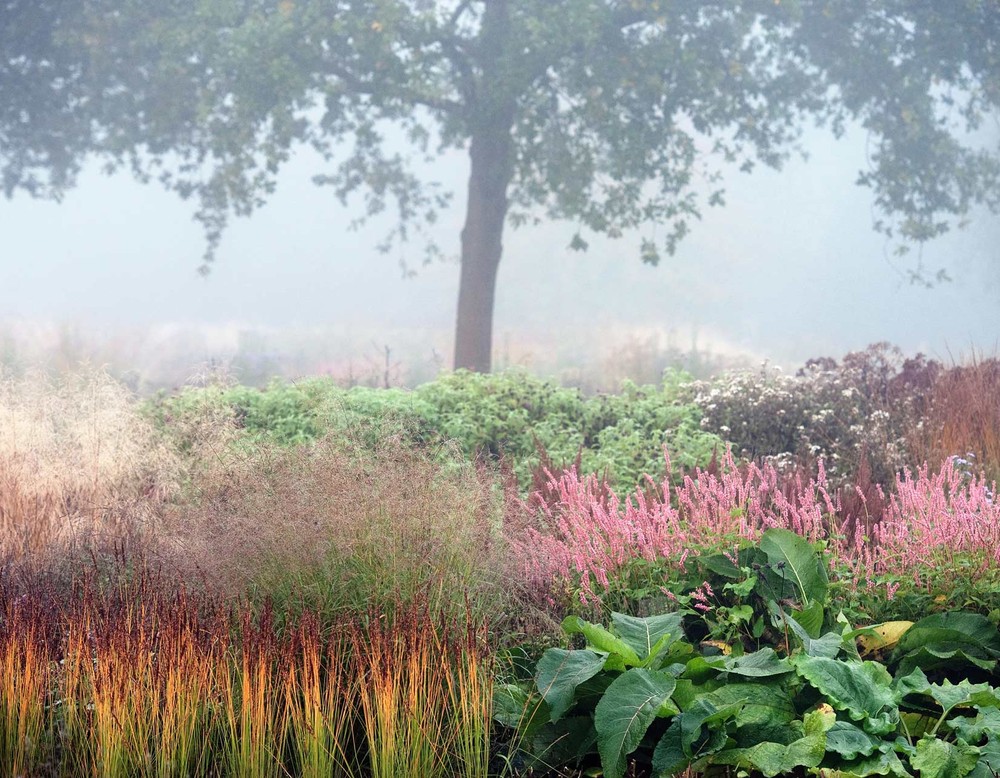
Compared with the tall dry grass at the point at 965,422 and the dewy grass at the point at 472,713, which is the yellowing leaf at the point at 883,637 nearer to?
the dewy grass at the point at 472,713

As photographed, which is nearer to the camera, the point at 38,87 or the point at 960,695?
the point at 960,695

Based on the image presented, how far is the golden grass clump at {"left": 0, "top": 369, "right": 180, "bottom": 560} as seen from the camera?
511 cm

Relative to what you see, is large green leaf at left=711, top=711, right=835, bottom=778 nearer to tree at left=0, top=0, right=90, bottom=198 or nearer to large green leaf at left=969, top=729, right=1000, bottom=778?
large green leaf at left=969, top=729, right=1000, bottom=778

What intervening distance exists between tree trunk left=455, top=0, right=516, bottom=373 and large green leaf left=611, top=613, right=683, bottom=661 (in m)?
11.3

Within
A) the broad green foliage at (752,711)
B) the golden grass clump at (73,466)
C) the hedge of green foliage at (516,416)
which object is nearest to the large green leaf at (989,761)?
the broad green foliage at (752,711)

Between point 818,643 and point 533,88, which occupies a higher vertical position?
point 533,88

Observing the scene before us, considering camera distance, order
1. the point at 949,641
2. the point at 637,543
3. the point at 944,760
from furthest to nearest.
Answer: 1. the point at 637,543
2. the point at 949,641
3. the point at 944,760

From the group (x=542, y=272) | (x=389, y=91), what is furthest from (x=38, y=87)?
(x=542, y=272)

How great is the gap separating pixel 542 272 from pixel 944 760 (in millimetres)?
44460

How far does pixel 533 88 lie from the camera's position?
1370cm

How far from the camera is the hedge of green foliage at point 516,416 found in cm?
793

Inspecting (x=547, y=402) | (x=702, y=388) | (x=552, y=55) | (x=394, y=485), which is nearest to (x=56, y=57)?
(x=552, y=55)

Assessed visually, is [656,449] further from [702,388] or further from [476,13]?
[476,13]

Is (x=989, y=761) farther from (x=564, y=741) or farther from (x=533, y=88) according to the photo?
(x=533, y=88)
